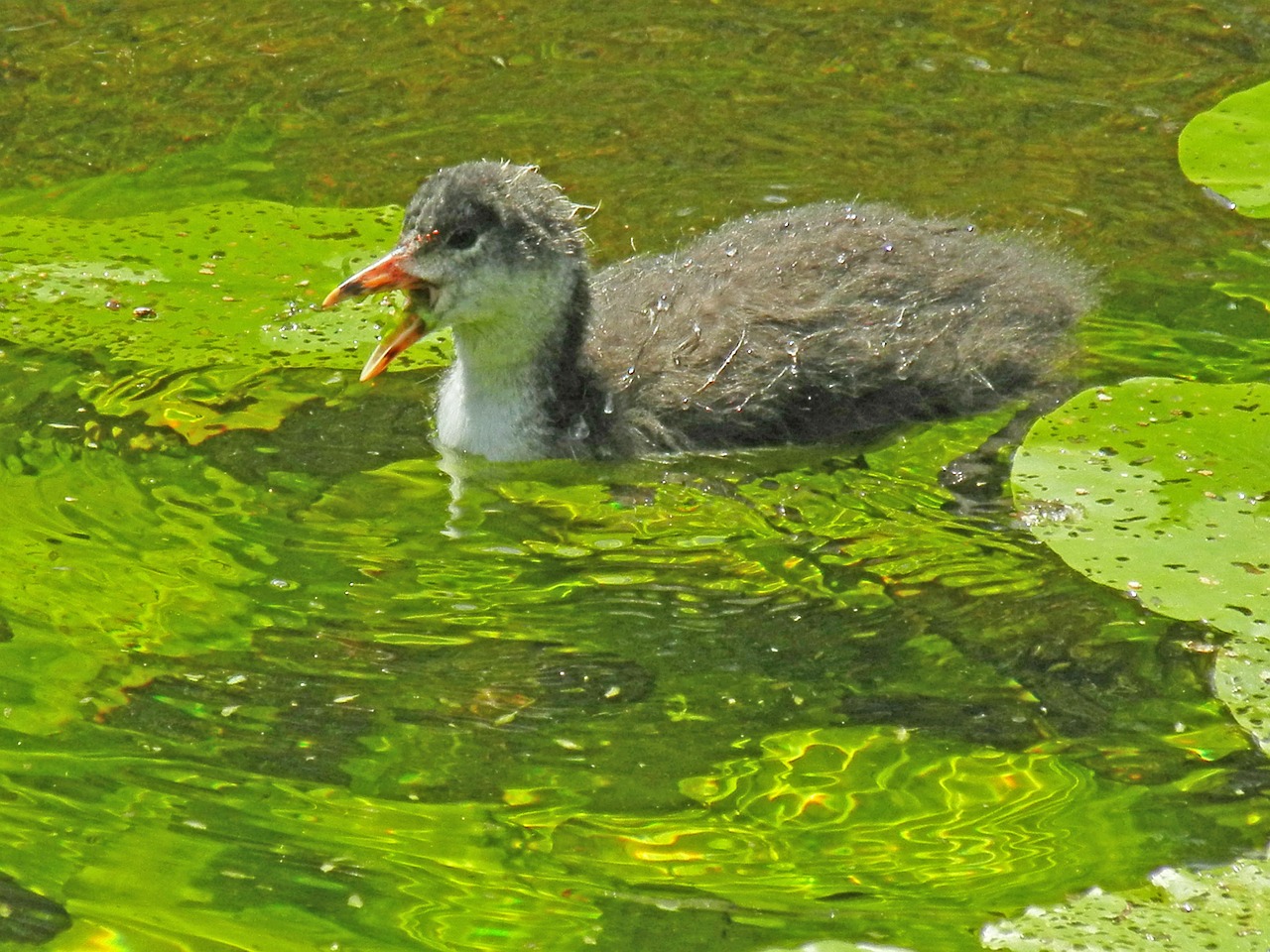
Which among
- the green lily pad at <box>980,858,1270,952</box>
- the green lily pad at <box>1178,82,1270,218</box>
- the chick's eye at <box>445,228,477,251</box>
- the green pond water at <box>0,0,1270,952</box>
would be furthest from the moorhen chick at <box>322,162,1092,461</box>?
the green lily pad at <box>980,858,1270,952</box>

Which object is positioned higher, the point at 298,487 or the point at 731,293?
the point at 731,293

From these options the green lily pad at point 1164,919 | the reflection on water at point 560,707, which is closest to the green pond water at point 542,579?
the reflection on water at point 560,707

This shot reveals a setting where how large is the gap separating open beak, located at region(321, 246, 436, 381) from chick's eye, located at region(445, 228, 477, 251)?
127mm

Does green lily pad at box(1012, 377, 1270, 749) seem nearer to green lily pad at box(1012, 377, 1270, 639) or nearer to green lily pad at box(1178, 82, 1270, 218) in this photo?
green lily pad at box(1012, 377, 1270, 639)

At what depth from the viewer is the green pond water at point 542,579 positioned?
365 centimetres

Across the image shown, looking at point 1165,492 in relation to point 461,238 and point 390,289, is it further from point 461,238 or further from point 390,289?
point 390,289

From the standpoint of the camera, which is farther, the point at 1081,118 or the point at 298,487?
the point at 1081,118

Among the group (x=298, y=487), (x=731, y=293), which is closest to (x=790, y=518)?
(x=731, y=293)

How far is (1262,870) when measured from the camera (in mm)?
3566

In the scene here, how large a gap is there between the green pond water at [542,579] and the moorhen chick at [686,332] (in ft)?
0.47

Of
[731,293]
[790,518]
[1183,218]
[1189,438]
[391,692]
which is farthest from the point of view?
[1183,218]

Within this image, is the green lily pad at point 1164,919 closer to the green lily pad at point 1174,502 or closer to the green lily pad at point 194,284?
the green lily pad at point 1174,502

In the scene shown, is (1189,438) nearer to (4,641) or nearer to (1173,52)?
(4,641)

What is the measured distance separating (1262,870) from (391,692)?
1871mm
